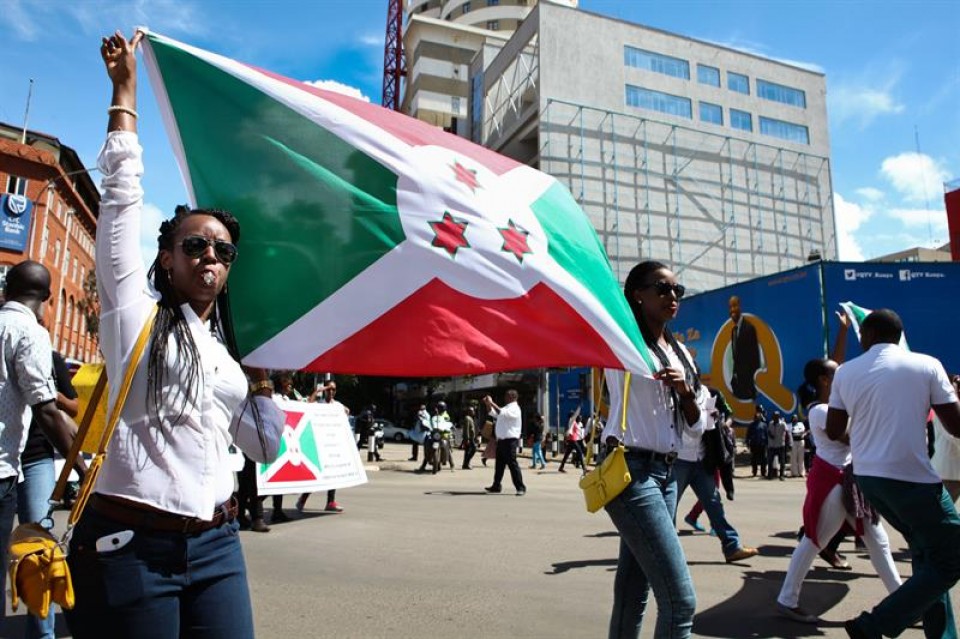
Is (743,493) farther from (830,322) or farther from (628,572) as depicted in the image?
(628,572)

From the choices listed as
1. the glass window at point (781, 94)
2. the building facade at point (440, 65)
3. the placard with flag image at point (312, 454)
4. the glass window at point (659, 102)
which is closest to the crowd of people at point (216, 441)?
the placard with flag image at point (312, 454)

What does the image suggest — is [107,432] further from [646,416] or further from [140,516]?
[646,416]

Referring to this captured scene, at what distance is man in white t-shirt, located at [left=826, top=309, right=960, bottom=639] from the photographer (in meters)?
3.66

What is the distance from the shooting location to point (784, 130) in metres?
48.0

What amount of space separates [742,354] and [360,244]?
23188mm

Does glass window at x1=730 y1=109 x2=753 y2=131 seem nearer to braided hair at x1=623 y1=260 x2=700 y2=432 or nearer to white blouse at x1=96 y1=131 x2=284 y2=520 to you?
braided hair at x1=623 y1=260 x2=700 y2=432

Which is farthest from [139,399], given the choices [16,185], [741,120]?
[741,120]

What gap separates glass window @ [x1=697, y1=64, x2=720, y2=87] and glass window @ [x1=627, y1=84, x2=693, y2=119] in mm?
2100

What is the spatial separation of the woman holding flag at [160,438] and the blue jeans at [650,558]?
160 cm

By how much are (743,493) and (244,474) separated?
9790 millimetres

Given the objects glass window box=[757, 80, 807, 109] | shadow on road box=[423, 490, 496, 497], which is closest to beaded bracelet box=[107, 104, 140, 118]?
shadow on road box=[423, 490, 496, 497]

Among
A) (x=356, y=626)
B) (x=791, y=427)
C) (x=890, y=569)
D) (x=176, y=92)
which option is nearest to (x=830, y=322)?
(x=791, y=427)

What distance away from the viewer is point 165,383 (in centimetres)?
203

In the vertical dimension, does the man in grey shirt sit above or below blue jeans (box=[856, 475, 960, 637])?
above
